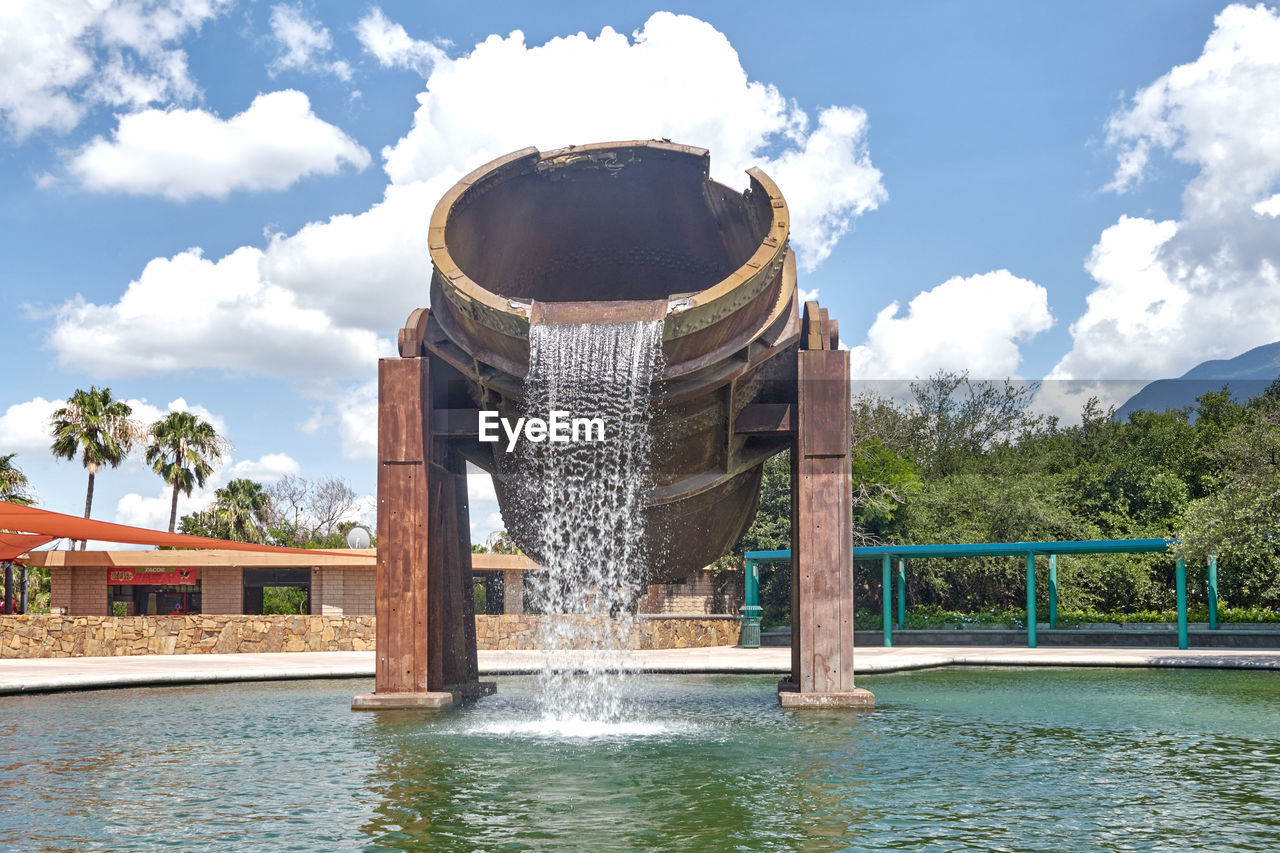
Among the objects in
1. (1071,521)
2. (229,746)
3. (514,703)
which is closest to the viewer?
(229,746)

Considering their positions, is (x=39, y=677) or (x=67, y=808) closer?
(x=67, y=808)

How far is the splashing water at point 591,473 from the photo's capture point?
7859 millimetres

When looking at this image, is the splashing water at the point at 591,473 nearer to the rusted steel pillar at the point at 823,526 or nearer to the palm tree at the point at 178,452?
the rusted steel pillar at the point at 823,526

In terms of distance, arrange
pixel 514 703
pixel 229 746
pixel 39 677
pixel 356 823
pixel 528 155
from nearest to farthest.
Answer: pixel 356 823, pixel 229 746, pixel 528 155, pixel 514 703, pixel 39 677

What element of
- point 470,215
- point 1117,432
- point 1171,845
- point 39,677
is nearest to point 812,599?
point 470,215

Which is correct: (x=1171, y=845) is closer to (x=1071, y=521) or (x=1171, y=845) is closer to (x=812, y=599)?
(x=812, y=599)

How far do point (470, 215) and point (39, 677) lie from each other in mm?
7557

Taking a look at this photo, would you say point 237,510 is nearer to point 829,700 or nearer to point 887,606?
point 887,606

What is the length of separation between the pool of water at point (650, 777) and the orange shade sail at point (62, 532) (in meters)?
10.4

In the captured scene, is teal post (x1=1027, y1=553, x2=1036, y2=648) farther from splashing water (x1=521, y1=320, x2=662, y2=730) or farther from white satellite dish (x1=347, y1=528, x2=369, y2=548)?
white satellite dish (x1=347, y1=528, x2=369, y2=548)

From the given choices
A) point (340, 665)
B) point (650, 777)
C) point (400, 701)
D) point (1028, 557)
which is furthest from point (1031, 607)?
point (650, 777)

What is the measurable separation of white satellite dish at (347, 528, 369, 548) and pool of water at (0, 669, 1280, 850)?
61.3ft

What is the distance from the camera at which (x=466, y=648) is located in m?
10.3

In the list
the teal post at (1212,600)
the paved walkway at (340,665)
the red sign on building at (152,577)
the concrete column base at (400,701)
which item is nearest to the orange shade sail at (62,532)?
the paved walkway at (340,665)
